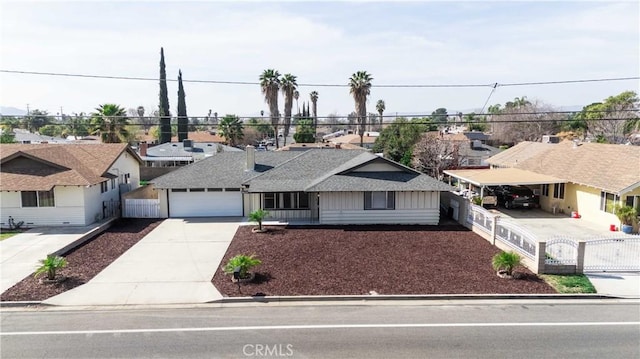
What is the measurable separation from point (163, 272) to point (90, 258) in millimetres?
4207

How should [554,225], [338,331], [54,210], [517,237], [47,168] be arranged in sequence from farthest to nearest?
[47,168] → [554,225] → [54,210] → [517,237] → [338,331]

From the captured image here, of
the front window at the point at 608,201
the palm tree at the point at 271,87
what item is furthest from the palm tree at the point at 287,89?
the front window at the point at 608,201

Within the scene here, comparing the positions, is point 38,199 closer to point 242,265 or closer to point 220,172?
point 220,172

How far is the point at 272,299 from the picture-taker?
1409cm

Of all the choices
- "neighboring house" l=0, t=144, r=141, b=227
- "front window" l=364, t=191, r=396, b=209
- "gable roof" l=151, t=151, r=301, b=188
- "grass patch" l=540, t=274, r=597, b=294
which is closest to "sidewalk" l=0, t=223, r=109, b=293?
"neighboring house" l=0, t=144, r=141, b=227

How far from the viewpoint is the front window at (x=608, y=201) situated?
2388 centimetres

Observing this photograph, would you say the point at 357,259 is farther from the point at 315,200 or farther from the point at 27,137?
the point at 27,137

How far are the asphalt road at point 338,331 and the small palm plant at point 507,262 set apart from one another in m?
1.94

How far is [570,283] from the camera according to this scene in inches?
608

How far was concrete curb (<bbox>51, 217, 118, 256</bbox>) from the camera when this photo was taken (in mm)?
19400

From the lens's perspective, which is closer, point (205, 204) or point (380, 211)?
point (380, 211)

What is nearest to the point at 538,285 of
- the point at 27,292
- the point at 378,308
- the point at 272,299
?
the point at 378,308

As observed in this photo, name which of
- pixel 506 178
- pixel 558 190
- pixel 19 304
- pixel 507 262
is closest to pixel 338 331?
pixel 507 262

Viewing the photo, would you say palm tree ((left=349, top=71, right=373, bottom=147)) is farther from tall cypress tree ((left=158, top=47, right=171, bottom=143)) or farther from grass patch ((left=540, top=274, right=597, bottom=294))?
grass patch ((left=540, top=274, right=597, bottom=294))
